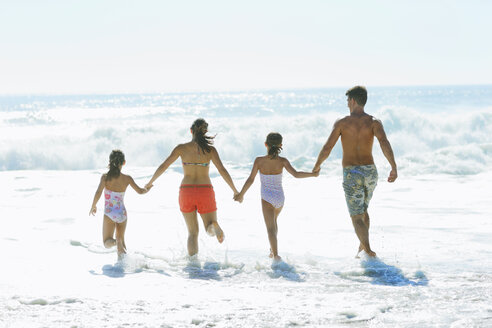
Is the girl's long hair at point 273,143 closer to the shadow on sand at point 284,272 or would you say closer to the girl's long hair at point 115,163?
the shadow on sand at point 284,272

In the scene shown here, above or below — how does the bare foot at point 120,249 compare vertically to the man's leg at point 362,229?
below

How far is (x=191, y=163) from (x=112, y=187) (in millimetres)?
910

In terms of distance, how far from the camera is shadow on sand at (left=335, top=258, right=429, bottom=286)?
490 cm

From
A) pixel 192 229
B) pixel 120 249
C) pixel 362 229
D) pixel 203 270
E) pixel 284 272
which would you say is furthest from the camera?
pixel 120 249

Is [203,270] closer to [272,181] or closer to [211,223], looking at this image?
[211,223]

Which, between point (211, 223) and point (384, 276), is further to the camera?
point (211, 223)

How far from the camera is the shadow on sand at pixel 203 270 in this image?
207 inches

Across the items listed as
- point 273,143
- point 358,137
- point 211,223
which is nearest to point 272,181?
point 273,143

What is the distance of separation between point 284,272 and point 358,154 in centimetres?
142

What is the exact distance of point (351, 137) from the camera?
560 centimetres

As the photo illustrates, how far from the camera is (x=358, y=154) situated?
18.4ft

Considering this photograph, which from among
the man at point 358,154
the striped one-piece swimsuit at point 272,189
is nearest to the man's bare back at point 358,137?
the man at point 358,154

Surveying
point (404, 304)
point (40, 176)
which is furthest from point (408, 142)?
point (404, 304)

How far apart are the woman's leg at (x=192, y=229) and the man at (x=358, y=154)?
1.49 meters
